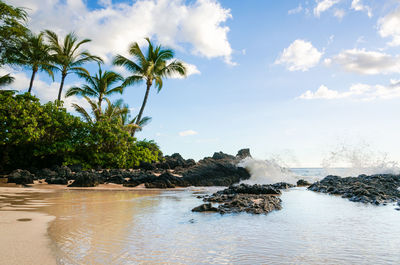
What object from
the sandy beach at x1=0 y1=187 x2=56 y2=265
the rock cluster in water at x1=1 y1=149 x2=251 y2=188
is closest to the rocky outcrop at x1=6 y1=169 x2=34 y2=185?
the rock cluster in water at x1=1 y1=149 x2=251 y2=188

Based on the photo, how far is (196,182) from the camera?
14.2 meters

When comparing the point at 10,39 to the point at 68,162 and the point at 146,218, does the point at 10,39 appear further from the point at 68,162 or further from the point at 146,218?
the point at 146,218

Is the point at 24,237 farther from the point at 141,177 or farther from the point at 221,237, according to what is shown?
the point at 141,177

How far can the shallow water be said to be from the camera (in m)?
2.78

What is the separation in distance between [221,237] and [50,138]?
50.0 ft

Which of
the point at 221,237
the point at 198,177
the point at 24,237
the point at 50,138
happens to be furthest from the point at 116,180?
the point at 221,237

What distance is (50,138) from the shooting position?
53.3 feet

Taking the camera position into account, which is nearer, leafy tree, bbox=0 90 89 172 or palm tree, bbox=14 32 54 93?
leafy tree, bbox=0 90 89 172

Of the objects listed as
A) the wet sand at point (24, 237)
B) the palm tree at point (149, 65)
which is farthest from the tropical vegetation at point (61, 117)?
the wet sand at point (24, 237)

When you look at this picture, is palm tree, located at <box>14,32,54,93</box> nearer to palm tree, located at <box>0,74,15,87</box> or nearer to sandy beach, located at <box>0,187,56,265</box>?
palm tree, located at <box>0,74,15,87</box>

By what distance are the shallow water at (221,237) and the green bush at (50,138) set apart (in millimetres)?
11284

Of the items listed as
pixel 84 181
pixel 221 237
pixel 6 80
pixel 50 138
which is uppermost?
pixel 6 80

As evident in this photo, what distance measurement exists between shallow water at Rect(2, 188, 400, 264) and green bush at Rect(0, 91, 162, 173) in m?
11.3

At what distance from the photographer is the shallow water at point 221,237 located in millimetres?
2777
